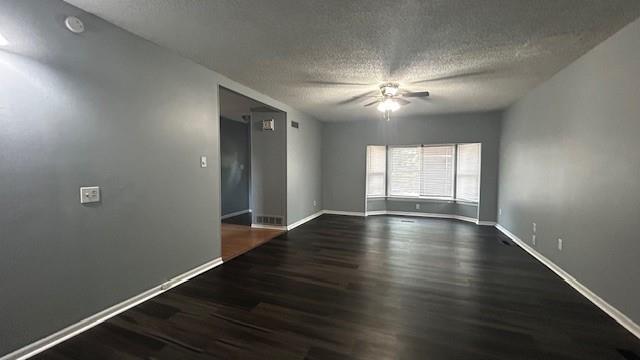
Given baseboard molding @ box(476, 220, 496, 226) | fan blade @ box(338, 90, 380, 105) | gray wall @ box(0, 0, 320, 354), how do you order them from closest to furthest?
gray wall @ box(0, 0, 320, 354)
fan blade @ box(338, 90, 380, 105)
baseboard molding @ box(476, 220, 496, 226)


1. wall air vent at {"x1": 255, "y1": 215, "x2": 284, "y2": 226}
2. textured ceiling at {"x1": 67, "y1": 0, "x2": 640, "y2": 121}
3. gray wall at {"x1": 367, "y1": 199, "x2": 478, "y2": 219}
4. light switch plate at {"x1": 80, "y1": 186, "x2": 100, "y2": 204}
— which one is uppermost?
textured ceiling at {"x1": 67, "y1": 0, "x2": 640, "y2": 121}

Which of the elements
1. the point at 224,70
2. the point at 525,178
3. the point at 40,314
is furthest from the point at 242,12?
the point at 525,178

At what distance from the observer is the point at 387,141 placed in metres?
6.43

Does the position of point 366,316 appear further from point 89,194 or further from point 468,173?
point 468,173

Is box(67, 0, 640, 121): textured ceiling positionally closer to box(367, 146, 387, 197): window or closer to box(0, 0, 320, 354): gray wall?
box(0, 0, 320, 354): gray wall

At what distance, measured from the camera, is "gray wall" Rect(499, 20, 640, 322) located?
2004 millimetres

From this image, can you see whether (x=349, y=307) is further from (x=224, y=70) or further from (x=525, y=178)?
(x=525, y=178)

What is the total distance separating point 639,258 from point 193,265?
13.5ft

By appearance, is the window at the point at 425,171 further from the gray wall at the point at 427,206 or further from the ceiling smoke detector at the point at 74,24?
the ceiling smoke detector at the point at 74,24

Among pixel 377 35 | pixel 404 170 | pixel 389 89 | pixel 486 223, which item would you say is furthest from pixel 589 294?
pixel 404 170

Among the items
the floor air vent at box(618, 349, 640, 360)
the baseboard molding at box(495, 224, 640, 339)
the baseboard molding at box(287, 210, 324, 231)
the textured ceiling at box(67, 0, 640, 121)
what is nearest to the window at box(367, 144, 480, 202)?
the baseboard molding at box(287, 210, 324, 231)

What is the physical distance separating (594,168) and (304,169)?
4.57 meters

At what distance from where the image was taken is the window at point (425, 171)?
600 cm

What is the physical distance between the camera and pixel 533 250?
367 centimetres
